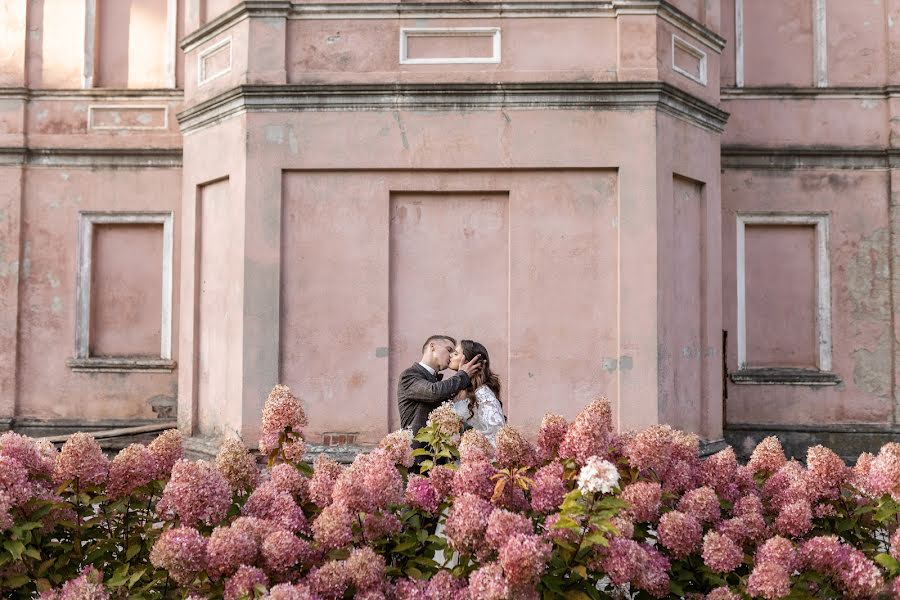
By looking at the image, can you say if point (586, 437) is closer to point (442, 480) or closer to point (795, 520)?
point (442, 480)

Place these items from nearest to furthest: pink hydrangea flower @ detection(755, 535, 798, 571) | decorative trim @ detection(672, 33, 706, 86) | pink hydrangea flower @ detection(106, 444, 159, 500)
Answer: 1. pink hydrangea flower @ detection(755, 535, 798, 571)
2. pink hydrangea flower @ detection(106, 444, 159, 500)
3. decorative trim @ detection(672, 33, 706, 86)

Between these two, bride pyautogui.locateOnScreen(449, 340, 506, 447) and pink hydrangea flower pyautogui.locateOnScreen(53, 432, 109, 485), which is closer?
pink hydrangea flower pyautogui.locateOnScreen(53, 432, 109, 485)

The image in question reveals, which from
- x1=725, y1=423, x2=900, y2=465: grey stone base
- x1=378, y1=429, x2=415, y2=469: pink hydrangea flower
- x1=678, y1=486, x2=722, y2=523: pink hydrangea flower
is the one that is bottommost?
x1=725, y1=423, x2=900, y2=465: grey stone base

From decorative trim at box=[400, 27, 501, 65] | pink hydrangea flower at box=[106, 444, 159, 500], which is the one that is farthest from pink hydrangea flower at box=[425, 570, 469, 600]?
decorative trim at box=[400, 27, 501, 65]

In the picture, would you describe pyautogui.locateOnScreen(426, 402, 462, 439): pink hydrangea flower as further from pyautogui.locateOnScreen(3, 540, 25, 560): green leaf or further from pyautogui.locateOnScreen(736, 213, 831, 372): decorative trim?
pyautogui.locateOnScreen(736, 213, 831, 372): decorative trim

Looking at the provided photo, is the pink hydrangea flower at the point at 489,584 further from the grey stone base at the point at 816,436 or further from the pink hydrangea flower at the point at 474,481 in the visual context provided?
the grey stone base at the point at 816,436

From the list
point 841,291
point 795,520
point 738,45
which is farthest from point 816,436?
point 795,520

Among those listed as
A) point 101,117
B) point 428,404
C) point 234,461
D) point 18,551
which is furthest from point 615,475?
point 101,117

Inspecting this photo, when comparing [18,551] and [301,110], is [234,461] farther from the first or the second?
[301,110]

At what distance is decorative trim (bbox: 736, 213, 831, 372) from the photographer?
428 inches

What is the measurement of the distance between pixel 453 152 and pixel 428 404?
Answer: 121 inches

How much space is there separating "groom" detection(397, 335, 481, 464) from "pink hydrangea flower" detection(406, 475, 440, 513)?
3185 mm

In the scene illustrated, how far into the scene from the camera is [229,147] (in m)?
8.84

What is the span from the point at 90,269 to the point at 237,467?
9176mm
